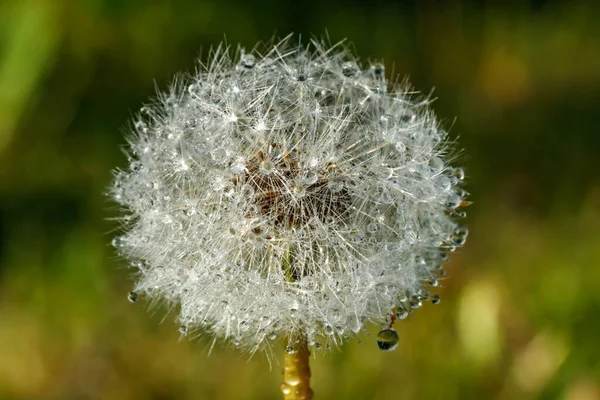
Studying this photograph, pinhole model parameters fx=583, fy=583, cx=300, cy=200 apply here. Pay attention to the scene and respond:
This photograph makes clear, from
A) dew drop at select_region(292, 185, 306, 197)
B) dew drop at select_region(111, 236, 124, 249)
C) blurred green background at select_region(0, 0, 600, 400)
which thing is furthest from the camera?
blurred green background at select_region(0, 0, 600, 400)

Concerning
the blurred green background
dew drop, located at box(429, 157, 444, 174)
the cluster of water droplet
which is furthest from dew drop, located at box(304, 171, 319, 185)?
the blurred green background

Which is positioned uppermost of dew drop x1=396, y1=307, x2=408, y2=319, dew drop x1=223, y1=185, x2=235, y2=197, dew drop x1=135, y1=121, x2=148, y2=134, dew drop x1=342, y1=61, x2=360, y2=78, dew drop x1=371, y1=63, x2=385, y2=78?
dew drop x1=371, y1=63, x2=385, y2=78

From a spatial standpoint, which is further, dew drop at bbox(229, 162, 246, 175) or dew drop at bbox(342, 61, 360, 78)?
dew drop at bbox(342, 61, 360, 78)

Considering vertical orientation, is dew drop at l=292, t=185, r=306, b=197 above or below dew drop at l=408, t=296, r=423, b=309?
above

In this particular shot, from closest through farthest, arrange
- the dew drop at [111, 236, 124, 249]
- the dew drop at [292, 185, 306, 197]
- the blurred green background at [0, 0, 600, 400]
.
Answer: the dew drop at [292, 185, 306, 197] → the dew drop at [111, 236, 124, 249] → the blurred green background at [0, 0, 600, 400]

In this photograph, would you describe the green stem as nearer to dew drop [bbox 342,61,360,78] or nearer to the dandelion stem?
the dandelion stem

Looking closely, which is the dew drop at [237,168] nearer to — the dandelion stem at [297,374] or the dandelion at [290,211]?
the dandelion at [290,211]

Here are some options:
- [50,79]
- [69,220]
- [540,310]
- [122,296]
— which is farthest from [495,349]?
[50,79]

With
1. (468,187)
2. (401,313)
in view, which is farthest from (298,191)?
(468,187)

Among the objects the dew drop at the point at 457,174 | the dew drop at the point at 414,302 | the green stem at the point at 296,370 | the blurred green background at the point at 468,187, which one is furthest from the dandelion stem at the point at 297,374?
the blurred green background at the point at 468,187
